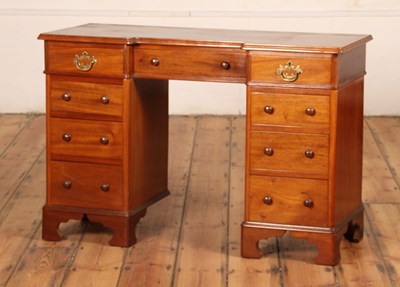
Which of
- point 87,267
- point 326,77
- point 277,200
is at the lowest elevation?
point 87,267

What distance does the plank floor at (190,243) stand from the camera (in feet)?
12.6

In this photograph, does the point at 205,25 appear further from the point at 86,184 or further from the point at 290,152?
the point at 290,152

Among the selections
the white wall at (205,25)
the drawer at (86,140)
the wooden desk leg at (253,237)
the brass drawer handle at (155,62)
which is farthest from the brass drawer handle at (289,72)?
the white wall at (205,25)

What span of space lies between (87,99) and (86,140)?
0.55 ft

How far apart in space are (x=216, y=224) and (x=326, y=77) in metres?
0.99

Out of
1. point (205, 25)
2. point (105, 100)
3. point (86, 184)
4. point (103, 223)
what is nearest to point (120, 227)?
point (103, 223)

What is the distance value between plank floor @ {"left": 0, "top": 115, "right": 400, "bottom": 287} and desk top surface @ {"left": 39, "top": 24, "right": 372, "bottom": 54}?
32.2 inches

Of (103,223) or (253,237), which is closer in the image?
(253,237)

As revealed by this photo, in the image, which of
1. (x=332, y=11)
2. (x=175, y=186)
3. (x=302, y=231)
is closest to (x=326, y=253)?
(x=302, y=231)

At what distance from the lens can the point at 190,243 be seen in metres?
4.23

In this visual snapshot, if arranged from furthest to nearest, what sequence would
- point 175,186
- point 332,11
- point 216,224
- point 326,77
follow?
point 332,11 < point 175,186 < point 216,224 < point 326,77

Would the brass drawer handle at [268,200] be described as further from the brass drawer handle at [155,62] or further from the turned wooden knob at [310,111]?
the brass drawer handle at [155,62]

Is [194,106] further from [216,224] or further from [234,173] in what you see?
[216,224]

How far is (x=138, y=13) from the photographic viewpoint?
263 inches
